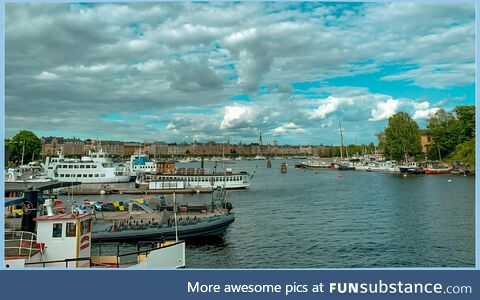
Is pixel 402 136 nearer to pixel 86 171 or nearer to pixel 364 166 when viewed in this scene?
pixel 364 166

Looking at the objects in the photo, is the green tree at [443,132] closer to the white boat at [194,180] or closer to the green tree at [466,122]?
the green tree at [466,122]

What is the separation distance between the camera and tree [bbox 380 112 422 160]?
107438mm

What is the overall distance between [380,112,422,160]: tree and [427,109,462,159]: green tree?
3.98m

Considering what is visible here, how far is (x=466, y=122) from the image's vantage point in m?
95.9

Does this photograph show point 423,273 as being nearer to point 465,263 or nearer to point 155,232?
point 465,263

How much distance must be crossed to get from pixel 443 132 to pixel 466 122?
18.9 ft

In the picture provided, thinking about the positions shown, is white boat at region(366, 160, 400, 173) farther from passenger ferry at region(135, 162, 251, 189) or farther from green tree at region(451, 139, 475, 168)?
passenger ferry at region(135, 162, 251, 189)

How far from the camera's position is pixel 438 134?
101 metres

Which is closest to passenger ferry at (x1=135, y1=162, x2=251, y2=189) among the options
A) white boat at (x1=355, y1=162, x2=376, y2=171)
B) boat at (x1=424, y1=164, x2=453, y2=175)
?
boat at (x1=424, y1=164, x2=453, y2=175)

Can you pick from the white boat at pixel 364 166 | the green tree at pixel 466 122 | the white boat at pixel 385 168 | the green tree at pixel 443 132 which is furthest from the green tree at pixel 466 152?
the white boat at pixel 364 166

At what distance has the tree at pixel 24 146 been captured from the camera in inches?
3521

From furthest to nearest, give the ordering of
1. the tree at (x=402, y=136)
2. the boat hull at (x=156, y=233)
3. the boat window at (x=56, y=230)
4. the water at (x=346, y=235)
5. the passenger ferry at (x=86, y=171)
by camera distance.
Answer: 1. the tree at (x=402, y=136)
2. the passenger ferry at (x=86, y=171)
3. the boat hull at (x=156, y=233)
4. the water at (x=346, y=235)
5. the boat window at (x=56, y=230)

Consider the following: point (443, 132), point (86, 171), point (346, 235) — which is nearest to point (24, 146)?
point (86, 171)

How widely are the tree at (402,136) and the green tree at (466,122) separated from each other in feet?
41.9
